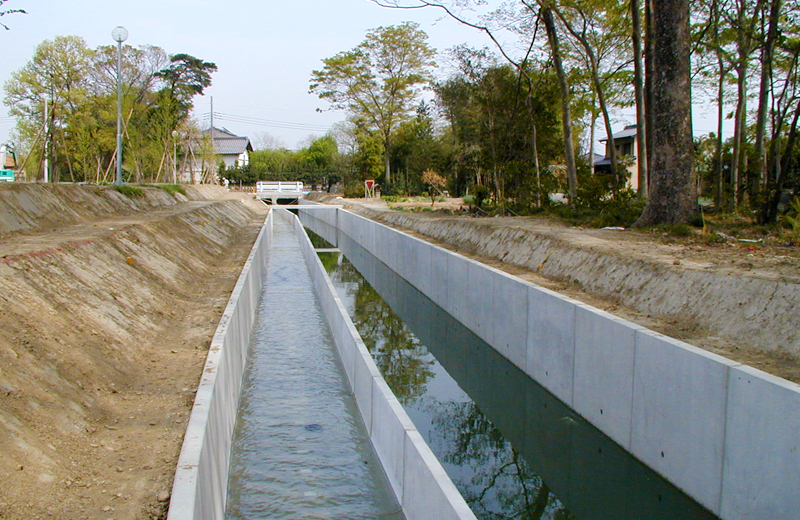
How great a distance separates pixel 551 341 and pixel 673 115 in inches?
261

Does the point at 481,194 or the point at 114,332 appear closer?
the point at 114,332

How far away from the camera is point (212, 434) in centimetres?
627

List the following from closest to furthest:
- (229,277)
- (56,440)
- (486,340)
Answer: (56,440) → (486,340) → (229,277)

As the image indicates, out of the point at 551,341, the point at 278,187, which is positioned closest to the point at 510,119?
the point at 551,341

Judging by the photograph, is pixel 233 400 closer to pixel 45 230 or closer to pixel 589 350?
pixel 589 350

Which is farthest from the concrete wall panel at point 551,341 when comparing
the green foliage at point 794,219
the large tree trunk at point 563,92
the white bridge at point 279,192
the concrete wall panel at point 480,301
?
the white bridge at point 279,192

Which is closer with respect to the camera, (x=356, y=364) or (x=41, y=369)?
(x=41, y=369)

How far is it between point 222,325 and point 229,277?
756 cm

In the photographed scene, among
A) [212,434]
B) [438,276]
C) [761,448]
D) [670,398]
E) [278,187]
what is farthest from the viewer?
[278,187]

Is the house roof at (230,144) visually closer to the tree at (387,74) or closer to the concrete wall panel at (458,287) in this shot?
the tree at (387,74)

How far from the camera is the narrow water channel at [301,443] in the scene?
6.92 m

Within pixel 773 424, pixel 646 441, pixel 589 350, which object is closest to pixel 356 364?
pixel 589 350

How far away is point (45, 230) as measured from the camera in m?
14.1

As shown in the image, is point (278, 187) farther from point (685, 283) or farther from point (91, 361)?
point (91, 361)
